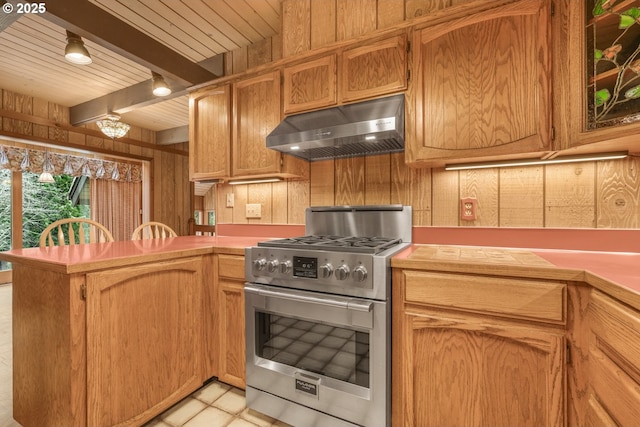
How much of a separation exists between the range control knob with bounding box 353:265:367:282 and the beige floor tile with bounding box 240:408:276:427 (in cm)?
90

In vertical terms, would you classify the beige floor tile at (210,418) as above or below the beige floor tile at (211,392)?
below

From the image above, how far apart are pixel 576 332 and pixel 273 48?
2.48m

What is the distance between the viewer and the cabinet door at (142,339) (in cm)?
119

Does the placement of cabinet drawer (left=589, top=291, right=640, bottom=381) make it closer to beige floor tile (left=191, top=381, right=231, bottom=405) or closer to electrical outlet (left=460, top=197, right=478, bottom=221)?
electrical outlet (left=460, top=197, right=478, bottom=221)

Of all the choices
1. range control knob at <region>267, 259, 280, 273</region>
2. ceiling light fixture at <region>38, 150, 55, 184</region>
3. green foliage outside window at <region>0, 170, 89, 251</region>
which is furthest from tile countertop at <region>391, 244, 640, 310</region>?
green foliage outside window at <region>0, 170, 89, 251</region>

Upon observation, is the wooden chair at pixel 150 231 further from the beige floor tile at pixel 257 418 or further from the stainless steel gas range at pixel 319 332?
the beige floor tile at pixel 257 418

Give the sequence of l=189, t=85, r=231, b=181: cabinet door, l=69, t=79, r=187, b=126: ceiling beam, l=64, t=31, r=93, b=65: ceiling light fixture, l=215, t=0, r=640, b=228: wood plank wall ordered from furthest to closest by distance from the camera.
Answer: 1. l=69, t=79, r=187, b=126: ceiling beam
2. l=189, t=85, r=231, b=181: cabinet door
3. l=64, t=31, r=93, b=65: ceiling light fixture
4. l=215, t=0, r=640, b=228: wood plank wall

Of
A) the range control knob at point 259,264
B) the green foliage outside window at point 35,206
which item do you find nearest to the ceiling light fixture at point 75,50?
the range control knob at point 259,264

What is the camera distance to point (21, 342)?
53.0 inches

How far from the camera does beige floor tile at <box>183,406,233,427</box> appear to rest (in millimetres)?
1436

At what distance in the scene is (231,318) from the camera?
163 centimetres

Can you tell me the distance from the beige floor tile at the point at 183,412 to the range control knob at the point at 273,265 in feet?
2.81

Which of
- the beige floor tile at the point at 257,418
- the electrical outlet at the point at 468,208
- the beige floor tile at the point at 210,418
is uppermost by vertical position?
the electrical outlet at the point at 468,208

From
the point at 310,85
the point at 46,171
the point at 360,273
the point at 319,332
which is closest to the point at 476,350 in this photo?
the point at 360,273
